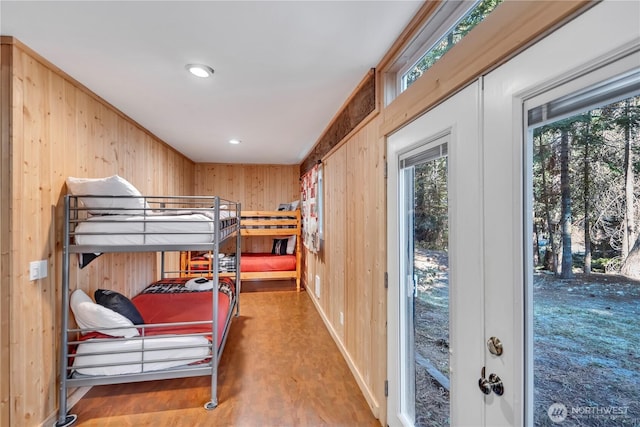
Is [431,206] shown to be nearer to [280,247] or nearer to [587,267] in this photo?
[587,267]

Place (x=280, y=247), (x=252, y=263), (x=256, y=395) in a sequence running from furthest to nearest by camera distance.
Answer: (x=280, y=247)
(x=252, y=263)
(x=256, y=395)

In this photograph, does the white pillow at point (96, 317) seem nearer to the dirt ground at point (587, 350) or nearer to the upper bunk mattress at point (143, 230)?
the upper bunk mattress at point (143, 230)

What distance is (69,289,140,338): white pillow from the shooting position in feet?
6.41

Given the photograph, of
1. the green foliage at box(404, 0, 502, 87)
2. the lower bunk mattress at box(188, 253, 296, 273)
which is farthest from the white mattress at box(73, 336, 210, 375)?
the lower bunk mattress at box(188, 253, 296, 273)

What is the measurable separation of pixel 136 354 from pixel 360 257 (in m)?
1.77

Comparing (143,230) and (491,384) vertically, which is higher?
(143,230)

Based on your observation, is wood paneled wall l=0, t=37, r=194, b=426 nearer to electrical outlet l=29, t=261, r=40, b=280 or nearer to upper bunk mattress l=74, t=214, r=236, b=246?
electrical outlet l=29, t=261, r=40, b=280

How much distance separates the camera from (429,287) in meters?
1.44

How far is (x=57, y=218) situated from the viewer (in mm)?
1921

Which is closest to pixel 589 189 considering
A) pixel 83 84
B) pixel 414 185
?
pixel 414 185

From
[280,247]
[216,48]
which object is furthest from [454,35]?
[280,247]

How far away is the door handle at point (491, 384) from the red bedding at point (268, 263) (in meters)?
4.20

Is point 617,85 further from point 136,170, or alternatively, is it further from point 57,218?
point 136,170

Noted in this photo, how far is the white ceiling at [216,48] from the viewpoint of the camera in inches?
53.3
